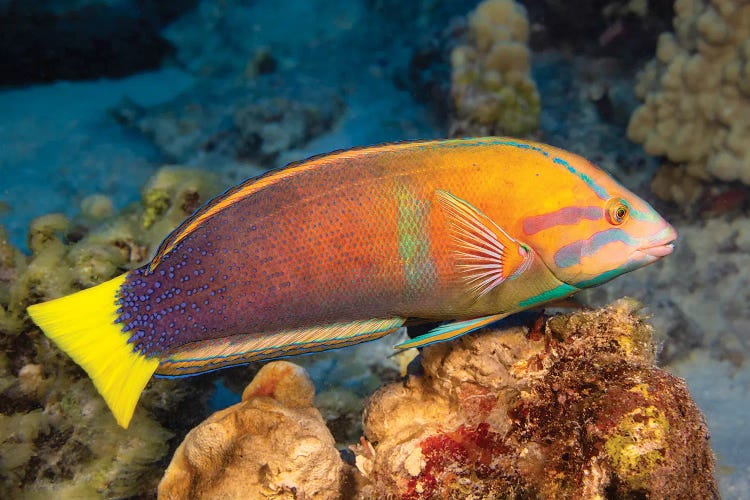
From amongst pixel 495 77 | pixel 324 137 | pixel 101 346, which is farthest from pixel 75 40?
pixel 101 346

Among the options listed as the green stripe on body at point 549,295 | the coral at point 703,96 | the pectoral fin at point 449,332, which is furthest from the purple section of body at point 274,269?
the coral at point 703,96

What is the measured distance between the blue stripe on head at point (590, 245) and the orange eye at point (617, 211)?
0.04m

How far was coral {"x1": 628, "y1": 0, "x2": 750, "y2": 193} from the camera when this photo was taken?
5711 millimetres

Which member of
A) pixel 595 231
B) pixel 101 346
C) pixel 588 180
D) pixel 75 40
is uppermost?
pixel 588 180

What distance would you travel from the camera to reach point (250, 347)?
7.82 feet

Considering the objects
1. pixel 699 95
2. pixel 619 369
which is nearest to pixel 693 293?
pixel 699 95

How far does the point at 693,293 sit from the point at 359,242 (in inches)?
195

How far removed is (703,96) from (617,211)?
4.96 meters

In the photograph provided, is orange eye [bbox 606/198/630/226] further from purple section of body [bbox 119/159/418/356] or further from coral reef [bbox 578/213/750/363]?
coral reef [bbox 578/213/750/363]

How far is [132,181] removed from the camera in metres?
8.81

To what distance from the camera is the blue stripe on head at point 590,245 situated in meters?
2.25

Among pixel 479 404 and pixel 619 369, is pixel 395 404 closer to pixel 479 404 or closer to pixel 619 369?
pixel 479 404

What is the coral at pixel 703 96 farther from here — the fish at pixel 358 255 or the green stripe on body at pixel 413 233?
the green stripe on body at pixel 413 233

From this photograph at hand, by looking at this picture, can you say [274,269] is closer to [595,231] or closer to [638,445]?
[595,231]
